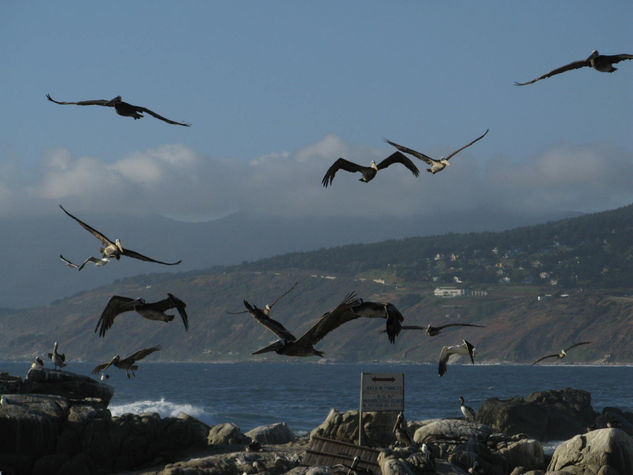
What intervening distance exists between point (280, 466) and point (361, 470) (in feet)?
10.1

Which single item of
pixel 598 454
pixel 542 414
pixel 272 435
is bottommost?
pixel 542 414

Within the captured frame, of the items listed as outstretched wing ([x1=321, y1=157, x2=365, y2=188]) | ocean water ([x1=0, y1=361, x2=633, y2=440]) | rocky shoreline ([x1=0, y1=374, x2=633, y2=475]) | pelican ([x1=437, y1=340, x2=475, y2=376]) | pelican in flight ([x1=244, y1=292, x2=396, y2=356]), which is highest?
outstretched wing ([x1=321, y1=157, x2=365, y2=188])

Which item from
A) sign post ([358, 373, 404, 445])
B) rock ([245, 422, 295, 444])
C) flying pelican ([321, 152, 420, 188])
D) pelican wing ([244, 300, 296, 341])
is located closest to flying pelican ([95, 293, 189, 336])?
pelican wing ([244, 300, 296, 341])

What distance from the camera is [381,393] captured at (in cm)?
2977

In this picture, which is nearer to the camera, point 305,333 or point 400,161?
point 305,333

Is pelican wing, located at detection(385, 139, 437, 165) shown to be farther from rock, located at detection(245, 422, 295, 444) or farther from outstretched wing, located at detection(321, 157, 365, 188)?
rock, located at detection(245, 422, 295, 444)

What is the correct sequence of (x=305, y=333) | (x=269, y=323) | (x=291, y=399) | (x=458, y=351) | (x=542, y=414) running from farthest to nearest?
(x=291, y=399), (x=542, y=414), (x=458, y=351), (x=269, y=323), (x=305, y=333)

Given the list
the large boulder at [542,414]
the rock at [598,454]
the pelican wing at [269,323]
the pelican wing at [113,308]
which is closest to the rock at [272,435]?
the rock at [598,454]

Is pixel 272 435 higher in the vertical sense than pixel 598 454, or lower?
lower

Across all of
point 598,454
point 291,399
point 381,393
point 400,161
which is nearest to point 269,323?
point 400,161

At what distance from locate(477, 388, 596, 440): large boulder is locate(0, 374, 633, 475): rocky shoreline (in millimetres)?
13060

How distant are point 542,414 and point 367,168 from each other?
29.5 meters

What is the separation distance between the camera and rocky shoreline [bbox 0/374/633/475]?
27.5m

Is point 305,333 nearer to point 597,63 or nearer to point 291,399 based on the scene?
point 597,63
